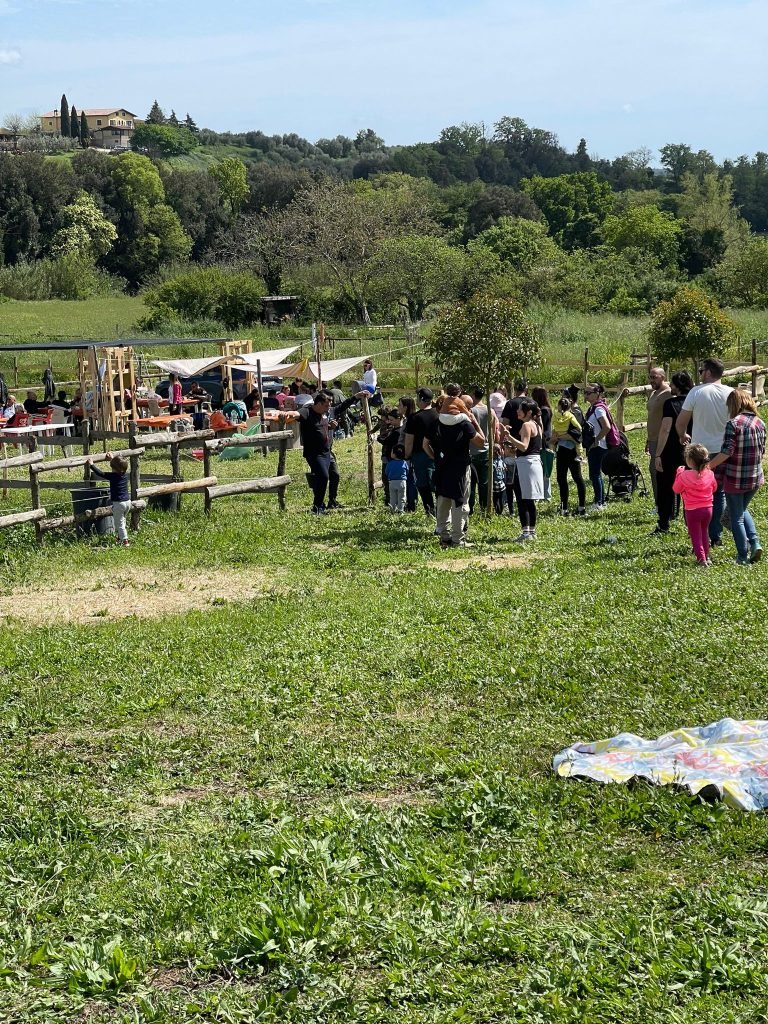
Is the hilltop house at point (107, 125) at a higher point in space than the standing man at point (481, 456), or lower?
higher

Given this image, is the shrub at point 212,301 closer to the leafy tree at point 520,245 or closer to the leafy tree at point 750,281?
the leafy tree at point 520,245

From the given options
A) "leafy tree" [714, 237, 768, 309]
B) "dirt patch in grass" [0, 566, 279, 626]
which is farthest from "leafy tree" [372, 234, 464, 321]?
"dirt patch in grass" [0, 566, 279, 626]

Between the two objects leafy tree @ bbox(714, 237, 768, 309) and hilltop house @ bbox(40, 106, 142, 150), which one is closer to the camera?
leafy tree @ bbox(714, 237, 768, 309)

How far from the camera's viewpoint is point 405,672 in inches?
314

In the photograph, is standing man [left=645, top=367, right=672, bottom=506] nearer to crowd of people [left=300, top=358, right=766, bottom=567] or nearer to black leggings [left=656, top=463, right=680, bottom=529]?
crowd of people [left=300, top=358, right=766, bottom=567]

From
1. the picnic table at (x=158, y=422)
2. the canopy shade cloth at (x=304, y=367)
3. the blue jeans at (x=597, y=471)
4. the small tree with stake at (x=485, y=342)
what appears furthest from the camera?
the canopy shade cloth at (x=304, y=367)

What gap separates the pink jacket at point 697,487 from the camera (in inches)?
401

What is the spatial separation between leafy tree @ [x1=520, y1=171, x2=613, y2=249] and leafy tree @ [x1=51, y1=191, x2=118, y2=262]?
3259 centimetres

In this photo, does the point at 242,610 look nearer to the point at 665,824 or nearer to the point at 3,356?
the point at 665,824

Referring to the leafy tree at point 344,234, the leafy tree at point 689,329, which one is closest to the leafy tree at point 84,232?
the leafy tree at point 344,234

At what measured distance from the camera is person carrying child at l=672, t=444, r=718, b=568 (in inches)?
402

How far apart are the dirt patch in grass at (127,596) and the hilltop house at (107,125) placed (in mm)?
162446

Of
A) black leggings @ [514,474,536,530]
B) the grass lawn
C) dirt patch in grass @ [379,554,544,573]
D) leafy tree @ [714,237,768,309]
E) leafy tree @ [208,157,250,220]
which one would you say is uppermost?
leafy tree @ [208,157,250,220]

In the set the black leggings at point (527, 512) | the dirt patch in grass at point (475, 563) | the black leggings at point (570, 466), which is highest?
the black leggings at point (570, 466)
